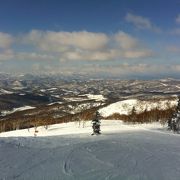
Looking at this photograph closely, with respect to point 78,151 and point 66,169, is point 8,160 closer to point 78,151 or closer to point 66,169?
point 66,169

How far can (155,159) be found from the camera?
165 ft

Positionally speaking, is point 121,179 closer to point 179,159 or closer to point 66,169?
point 66,169

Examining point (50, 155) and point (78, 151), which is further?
point (78, 151)

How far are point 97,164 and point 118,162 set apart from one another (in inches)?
157

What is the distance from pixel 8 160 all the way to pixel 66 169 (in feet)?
32.5

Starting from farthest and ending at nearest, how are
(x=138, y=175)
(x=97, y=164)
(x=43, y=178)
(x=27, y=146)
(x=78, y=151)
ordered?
(x=27, y=146)
(x=78, y=151)
(x=97, y=164)
(x=138, y=175)
(x=43, y=178)

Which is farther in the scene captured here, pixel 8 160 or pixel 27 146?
pixel 27 146

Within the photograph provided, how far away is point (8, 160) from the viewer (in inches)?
1774

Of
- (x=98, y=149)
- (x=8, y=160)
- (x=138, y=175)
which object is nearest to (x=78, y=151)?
(x=98, y=149)

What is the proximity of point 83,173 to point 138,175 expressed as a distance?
6862mm

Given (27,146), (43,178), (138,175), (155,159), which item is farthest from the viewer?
(27,146)

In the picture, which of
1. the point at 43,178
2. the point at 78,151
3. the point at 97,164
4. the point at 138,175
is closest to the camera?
the point at 43,178

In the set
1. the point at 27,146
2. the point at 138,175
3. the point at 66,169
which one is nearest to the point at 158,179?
the point at 138,175

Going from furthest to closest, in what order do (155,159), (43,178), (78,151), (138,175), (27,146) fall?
(27,146)
(78,151)
(155,159)
(138,175)
(43,178)
